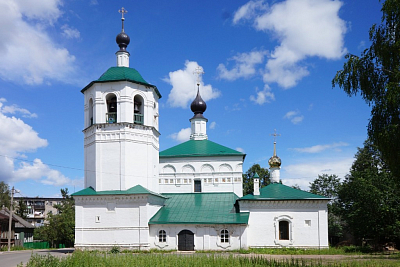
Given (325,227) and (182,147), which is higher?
(182,147)


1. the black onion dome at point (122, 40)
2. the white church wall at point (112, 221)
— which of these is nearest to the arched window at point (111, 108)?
the black onion dome at point (122, 40)

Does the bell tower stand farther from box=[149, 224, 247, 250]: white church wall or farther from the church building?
box=[149, 224, 247, 250]: white church wall

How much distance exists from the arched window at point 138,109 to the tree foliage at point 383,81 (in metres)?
14.4

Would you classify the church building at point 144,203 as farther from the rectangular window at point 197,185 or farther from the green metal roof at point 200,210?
the rectangular window at point 197,185

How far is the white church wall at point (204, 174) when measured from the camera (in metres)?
28.1

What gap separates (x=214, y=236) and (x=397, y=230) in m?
10.2

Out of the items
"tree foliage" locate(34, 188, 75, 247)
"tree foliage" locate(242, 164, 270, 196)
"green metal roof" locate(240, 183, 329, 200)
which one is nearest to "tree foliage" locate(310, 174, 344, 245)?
"tree foliage" locate(242, 164, 270, 196)

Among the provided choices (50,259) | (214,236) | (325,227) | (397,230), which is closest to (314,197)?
(325,227)

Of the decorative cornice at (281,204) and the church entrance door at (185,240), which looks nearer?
the church entrance door at (185,240)

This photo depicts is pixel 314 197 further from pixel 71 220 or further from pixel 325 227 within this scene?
pixel 71 220

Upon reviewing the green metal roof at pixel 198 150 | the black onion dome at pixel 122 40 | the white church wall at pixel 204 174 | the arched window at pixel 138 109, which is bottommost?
the white church wall at pixel 204 174

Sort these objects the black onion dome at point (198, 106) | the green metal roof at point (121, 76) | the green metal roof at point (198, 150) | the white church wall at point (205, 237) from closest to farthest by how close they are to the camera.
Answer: the white church wall at point (205, 237) → the green metal roof at point (121, 76) → the green metal roof at point (198, 150) → the black onion dome at point (198, 106)

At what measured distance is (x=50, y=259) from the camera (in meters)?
13.0

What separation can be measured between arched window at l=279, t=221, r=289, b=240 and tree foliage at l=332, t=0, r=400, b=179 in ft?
47.1
